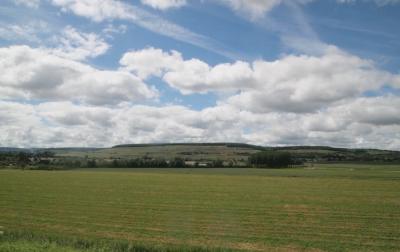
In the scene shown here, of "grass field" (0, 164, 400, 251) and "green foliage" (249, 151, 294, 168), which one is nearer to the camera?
"grass field" (0, 164, 400, 251)

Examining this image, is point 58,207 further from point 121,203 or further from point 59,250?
point 59,250

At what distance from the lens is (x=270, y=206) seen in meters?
32.9

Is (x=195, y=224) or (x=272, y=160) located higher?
(x=272, y=160)

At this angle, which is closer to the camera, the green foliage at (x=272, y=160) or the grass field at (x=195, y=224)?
the grass field at (x=195, y=224)

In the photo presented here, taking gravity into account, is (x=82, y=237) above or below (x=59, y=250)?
below

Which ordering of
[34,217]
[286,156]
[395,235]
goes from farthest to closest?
[286,156] < [34,217] < [395,235]

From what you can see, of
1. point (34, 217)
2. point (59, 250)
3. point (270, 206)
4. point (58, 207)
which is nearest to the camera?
point (59, 250)

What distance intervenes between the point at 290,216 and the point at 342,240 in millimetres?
8240

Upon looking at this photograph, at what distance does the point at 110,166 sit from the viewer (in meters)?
137

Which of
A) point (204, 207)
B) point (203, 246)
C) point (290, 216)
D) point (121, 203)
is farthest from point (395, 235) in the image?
point (121, 203)

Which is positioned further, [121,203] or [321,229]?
[121,203]

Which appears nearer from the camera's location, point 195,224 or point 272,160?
point 195,224

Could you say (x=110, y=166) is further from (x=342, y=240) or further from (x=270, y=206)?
(x=342, y=240)

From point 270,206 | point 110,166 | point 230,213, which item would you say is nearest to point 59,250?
point 230,213
